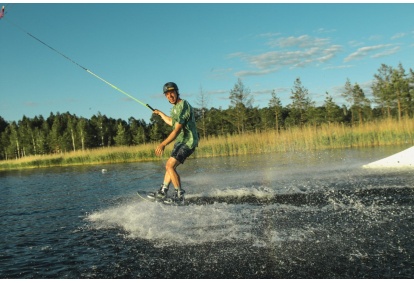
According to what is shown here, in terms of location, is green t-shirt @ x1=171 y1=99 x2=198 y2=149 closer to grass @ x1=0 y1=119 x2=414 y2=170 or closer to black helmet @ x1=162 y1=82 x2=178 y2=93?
black helmet @ x1=162 y1=82 x2=178 y2=93

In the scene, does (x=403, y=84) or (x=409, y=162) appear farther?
(x=403, y=84)

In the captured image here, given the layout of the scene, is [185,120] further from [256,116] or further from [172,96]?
[256,116]

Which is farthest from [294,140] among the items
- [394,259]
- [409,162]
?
[394,259]

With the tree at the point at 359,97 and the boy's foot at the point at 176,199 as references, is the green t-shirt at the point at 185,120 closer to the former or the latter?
the boy's foot at the point at 176,199

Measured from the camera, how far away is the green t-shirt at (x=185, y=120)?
7438mm

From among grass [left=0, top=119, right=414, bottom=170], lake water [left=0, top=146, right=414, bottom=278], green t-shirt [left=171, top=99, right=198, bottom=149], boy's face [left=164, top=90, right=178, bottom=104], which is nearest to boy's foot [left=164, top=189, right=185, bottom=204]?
lake water [left=0, top=146, right=414, bottom=278]

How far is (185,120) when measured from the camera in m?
7.52

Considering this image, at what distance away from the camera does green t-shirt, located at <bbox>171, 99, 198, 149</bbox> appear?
7.44 m

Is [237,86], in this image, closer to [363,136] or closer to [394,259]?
[363,136]

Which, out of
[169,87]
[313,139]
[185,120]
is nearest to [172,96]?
[169,87]
